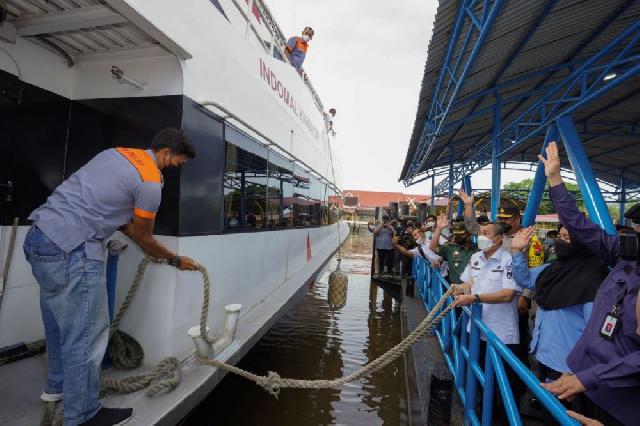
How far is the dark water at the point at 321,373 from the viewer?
357 centimetres

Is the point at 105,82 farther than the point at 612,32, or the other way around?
the point at 612,32

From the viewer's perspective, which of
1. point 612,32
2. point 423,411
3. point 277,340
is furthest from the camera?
point 612,32

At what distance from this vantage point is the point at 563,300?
2.49 m

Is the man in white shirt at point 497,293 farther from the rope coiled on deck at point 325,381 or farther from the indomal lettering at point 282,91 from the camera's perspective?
the indomal lettering at point 282,91

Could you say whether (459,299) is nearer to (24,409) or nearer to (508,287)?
(508,287)

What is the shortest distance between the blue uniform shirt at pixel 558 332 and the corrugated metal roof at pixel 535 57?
3832 mm

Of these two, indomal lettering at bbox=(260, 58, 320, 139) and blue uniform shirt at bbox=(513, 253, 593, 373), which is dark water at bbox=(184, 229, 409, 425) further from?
indomal lettering at bbox=(260, 58, 320, 139)

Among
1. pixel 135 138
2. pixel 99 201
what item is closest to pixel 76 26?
pixel 135 138

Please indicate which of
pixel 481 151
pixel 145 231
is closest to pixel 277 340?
pixel 145 231

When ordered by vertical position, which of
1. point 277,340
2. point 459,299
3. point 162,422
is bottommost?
point 277,340

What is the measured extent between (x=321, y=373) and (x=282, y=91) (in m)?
3.97

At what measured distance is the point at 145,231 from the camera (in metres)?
2.18

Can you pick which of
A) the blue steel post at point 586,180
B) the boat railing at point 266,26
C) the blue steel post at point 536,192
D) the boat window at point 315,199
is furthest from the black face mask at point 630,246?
the boat window at point 315,199

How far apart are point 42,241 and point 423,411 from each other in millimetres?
2952
